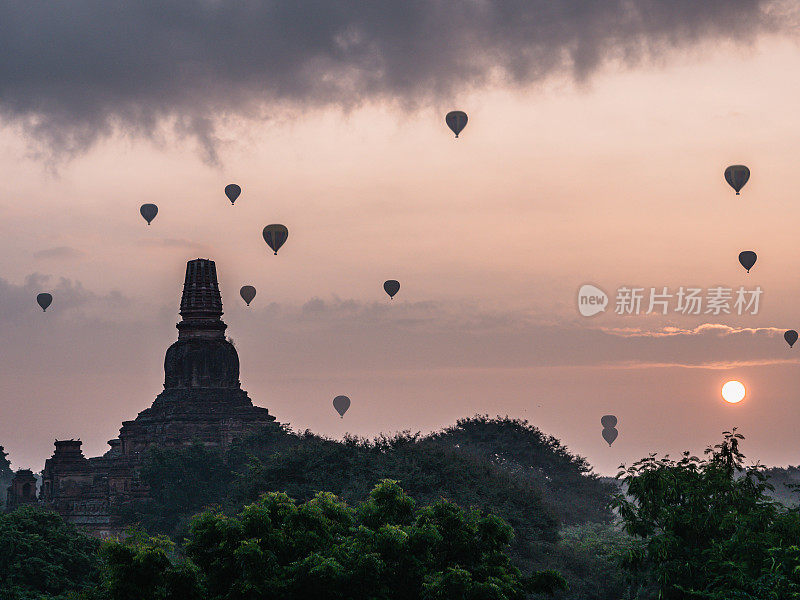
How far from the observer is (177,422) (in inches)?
3612

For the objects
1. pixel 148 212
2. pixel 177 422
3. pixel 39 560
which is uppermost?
pixel 148 212

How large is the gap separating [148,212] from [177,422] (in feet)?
59.2

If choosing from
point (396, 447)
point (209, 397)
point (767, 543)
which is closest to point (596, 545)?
point (396, 447)

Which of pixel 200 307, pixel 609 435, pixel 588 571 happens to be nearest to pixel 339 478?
pixel 588 571

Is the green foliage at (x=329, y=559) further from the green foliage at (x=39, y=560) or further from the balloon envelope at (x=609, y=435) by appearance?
the balloon envelope at (x=609, y=435)

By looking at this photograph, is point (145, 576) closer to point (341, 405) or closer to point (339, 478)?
point (339, 478)

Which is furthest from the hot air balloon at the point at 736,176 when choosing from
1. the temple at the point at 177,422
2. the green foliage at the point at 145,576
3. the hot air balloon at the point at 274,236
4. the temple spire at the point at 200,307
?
the green foliage at the point at 145,576

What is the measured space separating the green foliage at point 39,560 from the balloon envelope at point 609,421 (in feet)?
265

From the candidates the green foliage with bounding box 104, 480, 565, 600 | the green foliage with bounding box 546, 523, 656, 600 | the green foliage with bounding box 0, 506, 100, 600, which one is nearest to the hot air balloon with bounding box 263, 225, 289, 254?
the green foliage with bounding box 546, 523, 656, 600

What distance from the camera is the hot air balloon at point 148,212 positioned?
95812 millimetres

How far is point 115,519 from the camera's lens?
79.4 meters

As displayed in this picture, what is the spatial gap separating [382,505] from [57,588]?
57.1ft

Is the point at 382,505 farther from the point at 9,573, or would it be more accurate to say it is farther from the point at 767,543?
the point at 9,573

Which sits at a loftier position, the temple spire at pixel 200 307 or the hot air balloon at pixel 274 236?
the hot air balloon at pixel 274 236
